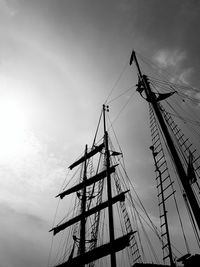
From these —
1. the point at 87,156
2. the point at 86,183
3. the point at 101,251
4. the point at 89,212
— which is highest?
the point at 87,156

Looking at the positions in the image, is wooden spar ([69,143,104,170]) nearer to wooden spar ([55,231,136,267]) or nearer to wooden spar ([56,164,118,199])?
wooden spar ([56,164,118,199])

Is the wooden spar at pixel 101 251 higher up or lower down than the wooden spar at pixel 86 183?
lower down

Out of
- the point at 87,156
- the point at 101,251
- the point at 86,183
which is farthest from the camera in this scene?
the point at 87,156

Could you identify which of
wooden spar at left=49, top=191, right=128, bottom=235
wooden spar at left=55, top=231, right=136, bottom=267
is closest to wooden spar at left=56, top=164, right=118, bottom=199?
wooden spar at left=49, top=191, right=128, bottom=235

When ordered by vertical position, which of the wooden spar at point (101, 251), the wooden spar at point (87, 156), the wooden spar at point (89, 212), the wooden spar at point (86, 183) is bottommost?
the wooden spar at point (101, 251)

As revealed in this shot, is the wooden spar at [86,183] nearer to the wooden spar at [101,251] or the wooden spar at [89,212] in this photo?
the wooden spar at [89,212]

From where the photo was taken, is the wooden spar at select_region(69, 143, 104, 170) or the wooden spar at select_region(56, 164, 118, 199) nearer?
the wooden spar at select_region(56, 164, 118, 199)

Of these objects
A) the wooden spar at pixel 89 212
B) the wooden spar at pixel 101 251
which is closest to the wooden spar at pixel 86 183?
the wooden spar at pixel 89 212

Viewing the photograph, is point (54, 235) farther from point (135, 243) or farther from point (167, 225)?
point (167, 225)

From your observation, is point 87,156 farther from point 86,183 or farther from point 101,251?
point 101,251

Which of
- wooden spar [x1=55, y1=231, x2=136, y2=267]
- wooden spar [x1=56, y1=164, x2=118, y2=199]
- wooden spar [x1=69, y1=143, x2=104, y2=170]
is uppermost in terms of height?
wooden spar [x1=69, y1=143, x2=104, y2=170]

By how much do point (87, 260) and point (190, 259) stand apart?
6261 millimetres

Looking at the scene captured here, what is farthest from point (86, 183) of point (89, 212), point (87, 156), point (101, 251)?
point (101, 251)

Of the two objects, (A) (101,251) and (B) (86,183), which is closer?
(A) (101,251)
